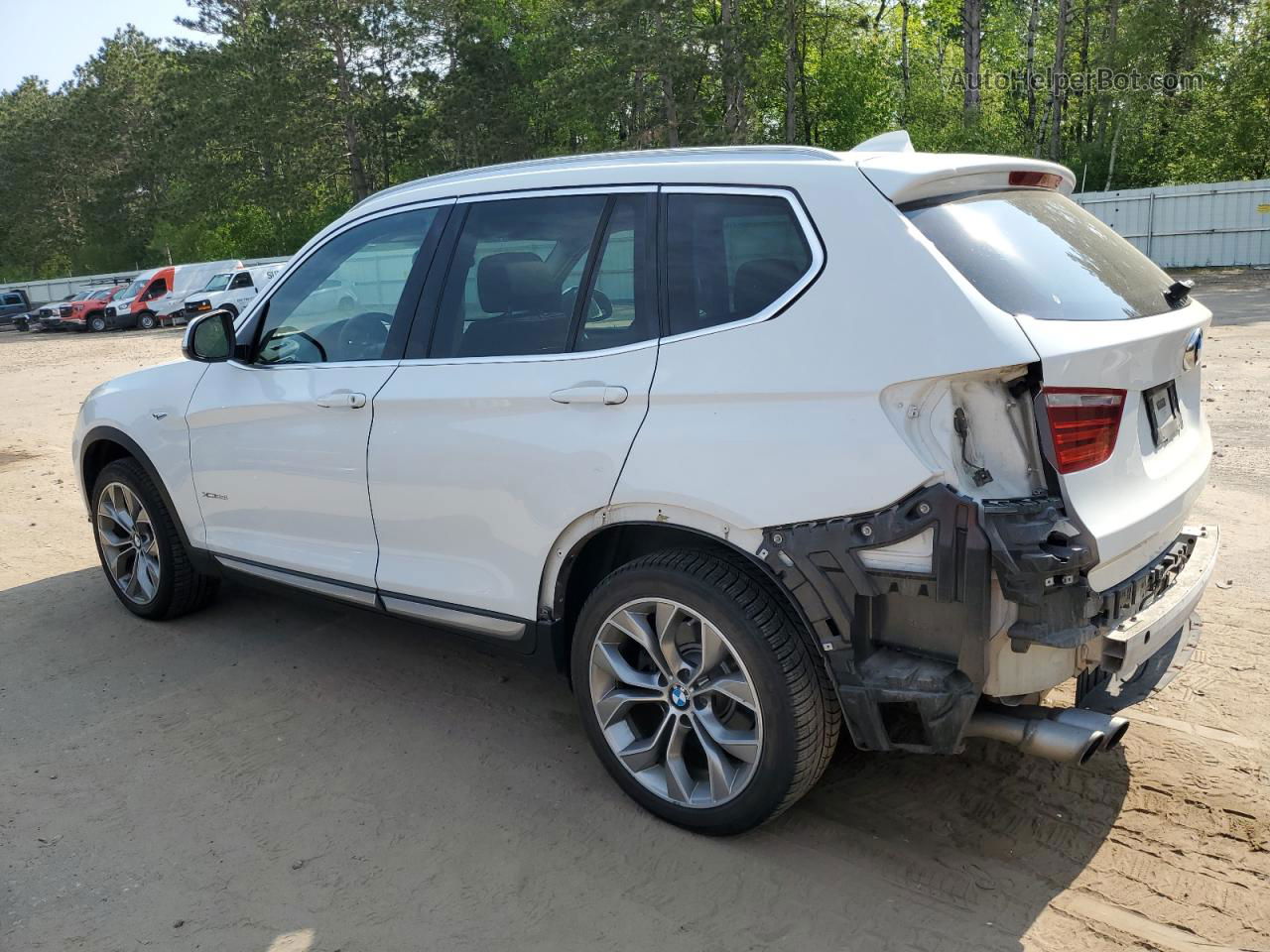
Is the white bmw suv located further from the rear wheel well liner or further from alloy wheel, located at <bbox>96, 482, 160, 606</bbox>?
alloy wheel, located at <bbox>96, 482, 160, 606</bbox>

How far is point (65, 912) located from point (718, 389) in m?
2.41

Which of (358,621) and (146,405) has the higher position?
(146,405)

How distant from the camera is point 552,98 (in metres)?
38.6

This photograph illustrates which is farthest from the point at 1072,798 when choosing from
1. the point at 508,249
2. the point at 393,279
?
the point at 393,279

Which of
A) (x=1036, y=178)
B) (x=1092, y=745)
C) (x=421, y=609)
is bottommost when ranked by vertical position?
(x=1092, y=745)

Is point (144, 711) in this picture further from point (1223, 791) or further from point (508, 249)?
point (1223, 791)

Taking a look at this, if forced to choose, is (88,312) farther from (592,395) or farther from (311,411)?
(592,395)

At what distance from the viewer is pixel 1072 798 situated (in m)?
3.43

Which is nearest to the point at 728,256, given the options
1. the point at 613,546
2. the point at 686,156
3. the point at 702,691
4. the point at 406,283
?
the point at 686,156

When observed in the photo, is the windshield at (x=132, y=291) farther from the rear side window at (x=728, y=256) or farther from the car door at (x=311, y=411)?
the rear side window at (x=728, y=256)

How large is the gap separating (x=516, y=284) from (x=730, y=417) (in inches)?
43.2

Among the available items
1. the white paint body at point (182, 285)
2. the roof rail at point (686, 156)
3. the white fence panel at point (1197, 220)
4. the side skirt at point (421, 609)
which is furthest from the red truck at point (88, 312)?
the roof rail at point (686, 156)

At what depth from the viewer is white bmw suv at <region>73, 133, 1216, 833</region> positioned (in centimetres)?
271

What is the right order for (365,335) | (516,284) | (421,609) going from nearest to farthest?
(516,284) < (421,609) < (365,335)
